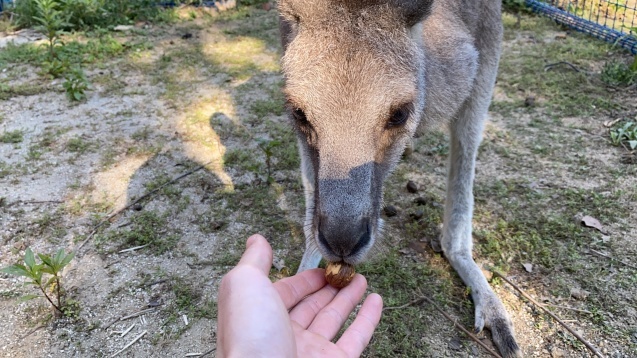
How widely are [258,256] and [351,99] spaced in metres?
0.66

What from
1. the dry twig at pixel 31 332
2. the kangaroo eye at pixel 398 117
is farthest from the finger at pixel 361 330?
the dry twig at pixel 31 332

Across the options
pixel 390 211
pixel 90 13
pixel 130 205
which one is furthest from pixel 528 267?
pixel 90 13

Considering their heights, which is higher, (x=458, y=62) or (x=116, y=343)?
(x=458, y=62)

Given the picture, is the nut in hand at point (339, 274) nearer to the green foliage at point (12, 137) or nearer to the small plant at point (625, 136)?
the small plant at point (625, 136)

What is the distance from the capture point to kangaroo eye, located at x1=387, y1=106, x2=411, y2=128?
197cm

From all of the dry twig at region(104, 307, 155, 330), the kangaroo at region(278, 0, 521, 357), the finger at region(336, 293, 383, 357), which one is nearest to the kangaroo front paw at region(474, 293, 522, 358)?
the kangaroo at region(278, 0, 521, 357)

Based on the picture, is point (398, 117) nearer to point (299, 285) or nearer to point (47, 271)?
point (299, 285)

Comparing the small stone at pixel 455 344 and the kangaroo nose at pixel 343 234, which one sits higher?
the kangaroo nose at pixel 343 234

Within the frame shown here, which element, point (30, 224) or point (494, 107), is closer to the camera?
point (30, 224)

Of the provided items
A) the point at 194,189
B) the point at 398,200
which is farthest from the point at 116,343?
the point at 398,200

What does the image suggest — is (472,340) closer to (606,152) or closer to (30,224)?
(606,152)

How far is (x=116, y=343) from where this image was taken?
7.74ft

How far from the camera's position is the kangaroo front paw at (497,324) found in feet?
7.80

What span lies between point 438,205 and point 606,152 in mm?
1465
